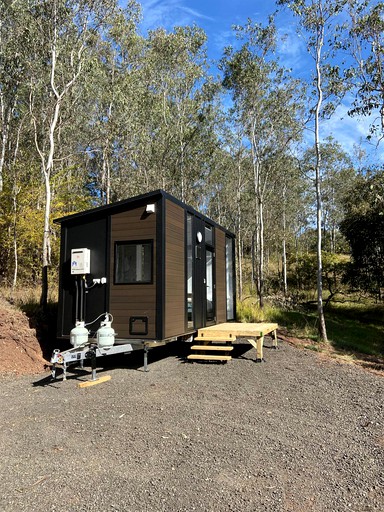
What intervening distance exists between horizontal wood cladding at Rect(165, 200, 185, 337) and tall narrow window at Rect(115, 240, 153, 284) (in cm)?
32

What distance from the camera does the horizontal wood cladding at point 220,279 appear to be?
8539mm

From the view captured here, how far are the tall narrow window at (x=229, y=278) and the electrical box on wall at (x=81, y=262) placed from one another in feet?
13.0

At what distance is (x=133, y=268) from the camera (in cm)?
629

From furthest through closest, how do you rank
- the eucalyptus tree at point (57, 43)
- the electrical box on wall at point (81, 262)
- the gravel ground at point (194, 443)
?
the eucalyptus tree at point (57, 43) → the electrical box on wall at point (81, 262) → the gravel ground at point (194, 443)

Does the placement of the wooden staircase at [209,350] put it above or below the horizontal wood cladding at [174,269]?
below

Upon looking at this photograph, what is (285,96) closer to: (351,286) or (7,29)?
(351,286)

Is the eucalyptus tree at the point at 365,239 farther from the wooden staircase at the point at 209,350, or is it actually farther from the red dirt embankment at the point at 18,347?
the red dirt embankment at the point at 18,347

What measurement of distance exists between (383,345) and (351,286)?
3974 millimetres

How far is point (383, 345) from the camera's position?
10586 millimetres

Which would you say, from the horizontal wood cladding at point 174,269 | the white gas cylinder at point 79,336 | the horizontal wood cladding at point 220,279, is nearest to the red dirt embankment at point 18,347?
the white gas cylinder at point 79,336

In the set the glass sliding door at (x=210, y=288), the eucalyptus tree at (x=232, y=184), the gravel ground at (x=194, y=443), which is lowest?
the gravel ground at (x=194, y=443)

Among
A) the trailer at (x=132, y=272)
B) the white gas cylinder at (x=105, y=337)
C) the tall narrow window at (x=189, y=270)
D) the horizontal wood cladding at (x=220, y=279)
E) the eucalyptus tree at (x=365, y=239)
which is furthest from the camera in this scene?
the eucalyptus tree at (x=365, y=239)

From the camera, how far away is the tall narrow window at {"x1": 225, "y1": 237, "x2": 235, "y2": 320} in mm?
9438

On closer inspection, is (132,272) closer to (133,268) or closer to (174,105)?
(133,268)
